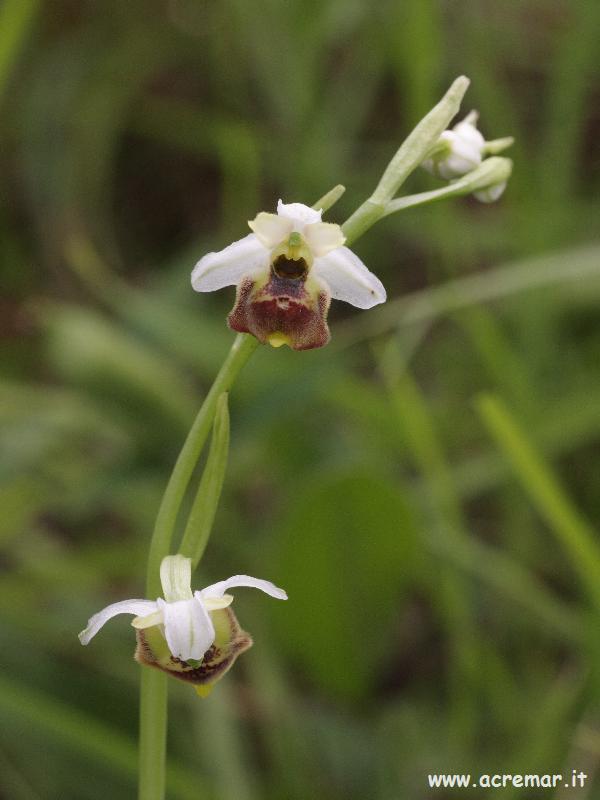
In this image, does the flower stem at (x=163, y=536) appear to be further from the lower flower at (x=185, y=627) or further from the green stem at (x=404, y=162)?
the green stem at (x=404, y=162)

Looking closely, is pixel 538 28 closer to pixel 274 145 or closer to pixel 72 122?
pixel 274 145

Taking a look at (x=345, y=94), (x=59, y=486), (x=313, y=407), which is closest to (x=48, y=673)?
(x=59, y=486)

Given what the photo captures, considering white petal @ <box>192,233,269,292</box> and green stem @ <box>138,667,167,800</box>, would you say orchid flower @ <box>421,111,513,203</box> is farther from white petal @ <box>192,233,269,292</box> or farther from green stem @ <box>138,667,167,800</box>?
green stem @ <box>138,667,167,800</box>

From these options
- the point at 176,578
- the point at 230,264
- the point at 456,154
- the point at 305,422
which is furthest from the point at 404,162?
the point at 305,422

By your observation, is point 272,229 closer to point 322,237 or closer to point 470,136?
point 322,237

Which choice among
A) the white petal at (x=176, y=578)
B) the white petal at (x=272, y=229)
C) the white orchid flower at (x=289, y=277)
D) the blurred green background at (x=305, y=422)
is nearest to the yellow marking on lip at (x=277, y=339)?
the white orchid flower at (x=289, y=277)

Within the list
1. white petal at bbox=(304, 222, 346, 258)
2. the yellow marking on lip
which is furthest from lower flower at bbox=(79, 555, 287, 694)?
white petal at bbox=(304, 222, 346, 258)
